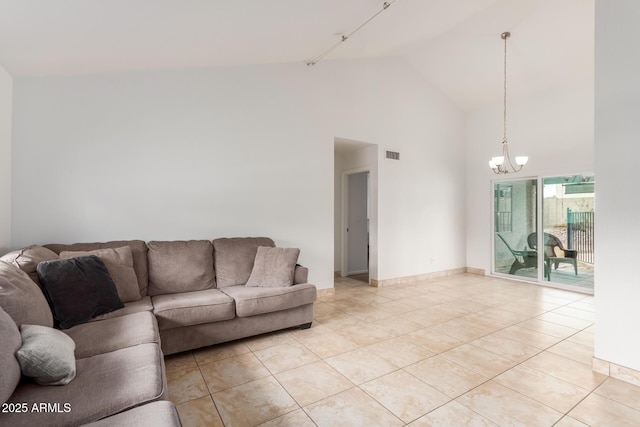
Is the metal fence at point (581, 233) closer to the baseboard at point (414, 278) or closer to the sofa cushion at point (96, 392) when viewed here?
the baseboard at point (414, 278)

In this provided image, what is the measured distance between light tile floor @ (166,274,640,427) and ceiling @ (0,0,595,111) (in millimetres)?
2758

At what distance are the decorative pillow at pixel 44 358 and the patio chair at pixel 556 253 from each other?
21.0 ft

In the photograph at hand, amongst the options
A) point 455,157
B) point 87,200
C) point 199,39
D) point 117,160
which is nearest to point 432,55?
point 455,157

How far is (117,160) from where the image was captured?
3.17 meters

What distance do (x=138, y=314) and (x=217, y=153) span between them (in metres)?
2.01

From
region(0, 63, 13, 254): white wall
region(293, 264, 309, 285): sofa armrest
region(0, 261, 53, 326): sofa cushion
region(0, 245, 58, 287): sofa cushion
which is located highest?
region(0, 63, 13, 254): white wall

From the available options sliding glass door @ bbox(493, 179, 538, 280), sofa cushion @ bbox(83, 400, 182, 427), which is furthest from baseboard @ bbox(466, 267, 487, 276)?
sofa cushion @ bbox(83, 400, 182, 427)

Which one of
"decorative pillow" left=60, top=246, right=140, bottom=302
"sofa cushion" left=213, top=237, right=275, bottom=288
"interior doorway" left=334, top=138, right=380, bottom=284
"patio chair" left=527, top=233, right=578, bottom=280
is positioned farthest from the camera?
"interior doorway" left=334, top=138, right=380, bottom=284

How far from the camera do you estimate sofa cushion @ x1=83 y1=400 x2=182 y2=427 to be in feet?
3.64

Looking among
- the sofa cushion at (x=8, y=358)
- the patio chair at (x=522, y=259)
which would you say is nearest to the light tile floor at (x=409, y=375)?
the sofa cushion at (x=8, y=358)

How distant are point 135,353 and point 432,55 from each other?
5576 millimetres

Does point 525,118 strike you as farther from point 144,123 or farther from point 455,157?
point 144,123

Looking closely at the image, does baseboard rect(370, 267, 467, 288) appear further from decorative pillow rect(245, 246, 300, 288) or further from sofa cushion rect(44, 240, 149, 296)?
sofa cushion rect(44, 240, 149, 296)

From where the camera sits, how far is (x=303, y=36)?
3389mm
